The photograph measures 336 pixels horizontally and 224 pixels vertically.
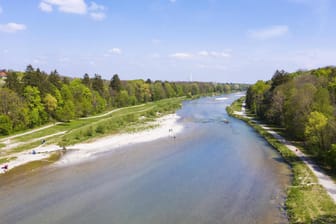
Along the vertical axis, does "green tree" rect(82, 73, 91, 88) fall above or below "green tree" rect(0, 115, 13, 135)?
above

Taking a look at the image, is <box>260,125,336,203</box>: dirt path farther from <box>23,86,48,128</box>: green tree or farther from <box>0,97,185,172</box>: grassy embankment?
<box>23,86,48,128</box>: green tree

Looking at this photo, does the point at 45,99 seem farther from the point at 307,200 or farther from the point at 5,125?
the point at 307,200

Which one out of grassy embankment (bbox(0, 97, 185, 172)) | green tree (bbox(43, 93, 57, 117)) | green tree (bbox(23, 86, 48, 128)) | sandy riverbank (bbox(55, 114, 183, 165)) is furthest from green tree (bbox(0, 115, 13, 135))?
sandy riverbank (bbox(55, 114, 183, 165))

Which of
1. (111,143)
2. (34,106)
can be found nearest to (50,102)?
(34,106)

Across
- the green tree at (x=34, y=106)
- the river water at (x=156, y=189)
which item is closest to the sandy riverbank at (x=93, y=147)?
the river water at (x=156, y=189)

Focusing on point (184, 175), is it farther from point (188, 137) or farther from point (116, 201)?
point (188, 137)
